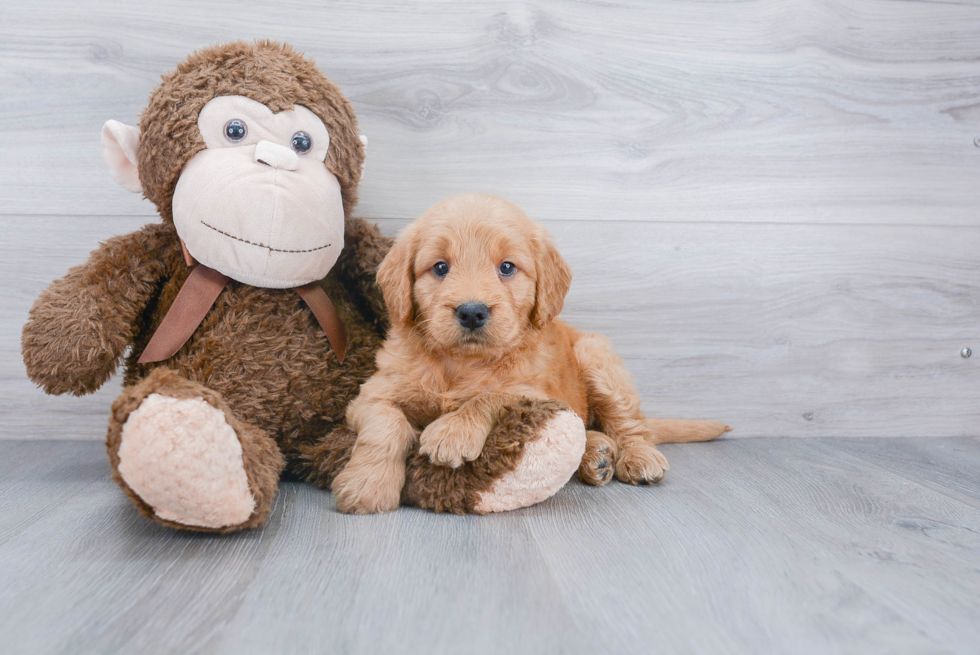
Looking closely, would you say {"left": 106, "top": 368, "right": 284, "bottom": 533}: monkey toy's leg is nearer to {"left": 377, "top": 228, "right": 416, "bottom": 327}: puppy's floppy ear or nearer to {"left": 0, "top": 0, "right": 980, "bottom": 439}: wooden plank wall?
{"left": 377, "top": 228, "right": 416, "bottom": 327}: puppy's floppy ear

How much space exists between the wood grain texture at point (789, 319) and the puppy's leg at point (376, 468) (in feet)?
2.58

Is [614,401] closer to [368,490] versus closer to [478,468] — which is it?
[478,468]

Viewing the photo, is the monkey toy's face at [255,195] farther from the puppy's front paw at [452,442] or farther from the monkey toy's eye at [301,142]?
the puppy's front paw at [452,442]

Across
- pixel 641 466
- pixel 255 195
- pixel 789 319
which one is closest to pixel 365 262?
pixel 255 195

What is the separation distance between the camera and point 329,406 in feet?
5.11

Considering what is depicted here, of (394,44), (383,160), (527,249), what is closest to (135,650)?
(527,249)

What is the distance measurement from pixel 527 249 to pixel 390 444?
52cm

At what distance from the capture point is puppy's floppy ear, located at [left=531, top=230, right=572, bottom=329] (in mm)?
1461

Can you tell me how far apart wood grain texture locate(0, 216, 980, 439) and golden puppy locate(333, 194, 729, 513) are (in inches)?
20.3

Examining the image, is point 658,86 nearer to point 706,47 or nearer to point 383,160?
point 706,47

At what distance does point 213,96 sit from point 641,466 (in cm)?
133

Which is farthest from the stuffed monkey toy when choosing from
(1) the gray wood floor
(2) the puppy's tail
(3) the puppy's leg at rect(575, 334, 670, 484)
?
(2) the puppy's tail

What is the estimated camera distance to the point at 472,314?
1.31 m

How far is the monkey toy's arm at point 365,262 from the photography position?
5.46 ft
